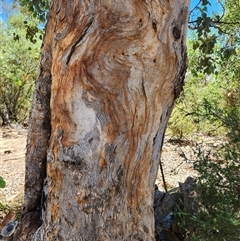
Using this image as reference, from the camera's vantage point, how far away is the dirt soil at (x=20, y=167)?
4.70 m

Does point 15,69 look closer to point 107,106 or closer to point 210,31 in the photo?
point 210,31

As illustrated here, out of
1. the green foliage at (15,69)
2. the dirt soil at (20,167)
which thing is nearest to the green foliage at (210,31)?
the dirt soil at (20,167)

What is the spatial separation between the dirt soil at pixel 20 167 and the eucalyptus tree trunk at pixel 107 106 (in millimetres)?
1141

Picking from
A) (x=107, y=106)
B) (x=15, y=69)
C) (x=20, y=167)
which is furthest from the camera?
(x=15, y=69)

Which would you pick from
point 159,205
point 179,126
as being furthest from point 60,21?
point 179,126

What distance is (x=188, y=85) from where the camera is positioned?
27.5 ft

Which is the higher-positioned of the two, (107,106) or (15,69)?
(15,69)

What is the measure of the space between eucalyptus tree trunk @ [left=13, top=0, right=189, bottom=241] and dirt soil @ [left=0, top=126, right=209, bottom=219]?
1141 mm

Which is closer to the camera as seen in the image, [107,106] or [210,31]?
[107,106]

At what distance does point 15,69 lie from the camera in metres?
11.8

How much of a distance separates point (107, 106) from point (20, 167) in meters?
4.75

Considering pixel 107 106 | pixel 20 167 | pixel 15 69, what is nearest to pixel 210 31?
pixel 107 106

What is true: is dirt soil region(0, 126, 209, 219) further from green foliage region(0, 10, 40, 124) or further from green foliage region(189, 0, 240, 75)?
green foliage region(0, 10, 40, 124)

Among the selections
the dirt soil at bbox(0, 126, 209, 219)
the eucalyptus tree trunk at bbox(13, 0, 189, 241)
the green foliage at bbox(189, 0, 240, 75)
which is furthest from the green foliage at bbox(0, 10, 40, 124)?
the eucalyptus tree trunk at bbox(13, 0, 189, 241)
